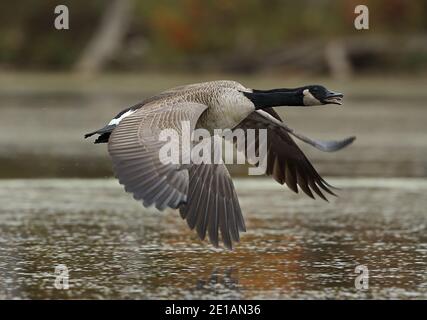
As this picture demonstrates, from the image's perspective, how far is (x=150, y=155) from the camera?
759 cm

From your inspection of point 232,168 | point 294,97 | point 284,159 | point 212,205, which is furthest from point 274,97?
point 232,168

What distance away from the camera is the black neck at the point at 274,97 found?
8781mm

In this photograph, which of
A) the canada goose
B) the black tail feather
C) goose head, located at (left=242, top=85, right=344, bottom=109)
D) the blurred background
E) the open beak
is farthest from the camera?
goose head, located at (left=242, top=85, right=344, bottom=109)

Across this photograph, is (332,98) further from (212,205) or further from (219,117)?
(212,205)

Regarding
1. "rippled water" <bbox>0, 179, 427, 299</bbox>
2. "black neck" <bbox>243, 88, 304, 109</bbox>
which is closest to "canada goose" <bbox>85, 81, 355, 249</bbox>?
"black neck" <bbox>243, 88, 304, 109</bbox>

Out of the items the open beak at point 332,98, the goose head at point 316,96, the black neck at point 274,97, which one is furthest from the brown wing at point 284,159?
the open beak at point 332,98

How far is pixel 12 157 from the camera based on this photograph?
52.9ft

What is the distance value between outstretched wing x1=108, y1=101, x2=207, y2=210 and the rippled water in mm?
625

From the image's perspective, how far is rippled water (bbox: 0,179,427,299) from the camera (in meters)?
7.50

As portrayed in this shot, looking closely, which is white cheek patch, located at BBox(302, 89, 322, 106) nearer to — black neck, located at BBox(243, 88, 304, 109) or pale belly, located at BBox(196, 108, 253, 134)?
black neck, located at BBox(243, 88, 304, 109)

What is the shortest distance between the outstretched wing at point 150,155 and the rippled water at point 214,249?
2.05ft

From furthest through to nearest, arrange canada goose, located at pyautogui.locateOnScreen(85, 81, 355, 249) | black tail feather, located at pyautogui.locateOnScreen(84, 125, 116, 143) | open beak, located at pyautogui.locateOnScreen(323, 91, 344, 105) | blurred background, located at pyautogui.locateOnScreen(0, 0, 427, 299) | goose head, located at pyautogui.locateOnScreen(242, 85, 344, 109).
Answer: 1. goose head, located at pyautogui.locateOnScreen(242, 85, 344, 109)
2. open beak, located at pyautogui.locateOnScreen(323, 91, 344, 105)
3. black tail feather, located at pyautogui.locateOnScreen(84, 125, 116, 143)
4. blurred background, located at pyautogui.locateOnScreen(0, 0, 427, 299)
5. canada goose, located at pyautogui.locateOnScreen(85, 81, 355, 249)
